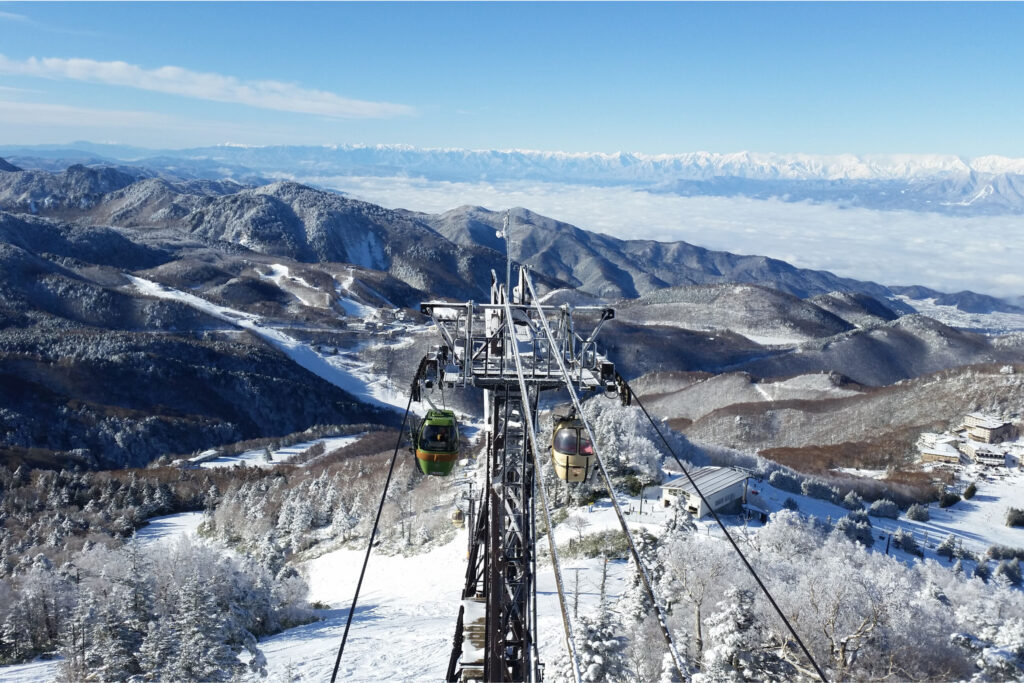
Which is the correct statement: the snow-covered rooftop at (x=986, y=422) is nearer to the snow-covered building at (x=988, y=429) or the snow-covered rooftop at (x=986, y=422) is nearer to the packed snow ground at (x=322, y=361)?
the snow-covered building at (x=988, y=429)

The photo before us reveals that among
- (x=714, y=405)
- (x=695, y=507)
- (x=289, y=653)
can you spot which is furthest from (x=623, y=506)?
(x=714, y=405)

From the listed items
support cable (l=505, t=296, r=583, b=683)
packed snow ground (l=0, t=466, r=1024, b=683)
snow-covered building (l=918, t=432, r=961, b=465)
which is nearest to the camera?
support cable (l=505, t=296, r=583, b=683)

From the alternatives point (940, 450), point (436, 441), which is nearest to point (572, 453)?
point (436, 441)

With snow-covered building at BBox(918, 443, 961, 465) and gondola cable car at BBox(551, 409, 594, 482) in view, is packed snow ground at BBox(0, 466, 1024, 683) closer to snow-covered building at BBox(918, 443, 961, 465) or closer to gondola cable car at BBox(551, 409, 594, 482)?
snow-covered building at BBox(918, 443, 961, 465)

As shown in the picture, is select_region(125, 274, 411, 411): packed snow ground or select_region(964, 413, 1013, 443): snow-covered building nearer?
select_region(964, 413, 1013, 443): snow-covered building

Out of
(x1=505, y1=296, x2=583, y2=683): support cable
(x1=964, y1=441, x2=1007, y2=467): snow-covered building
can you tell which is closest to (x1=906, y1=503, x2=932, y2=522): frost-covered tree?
(x1=964, y1=441, x2=1007, y2=467): snow-covered building

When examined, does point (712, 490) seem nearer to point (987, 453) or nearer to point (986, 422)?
point (987, 453)

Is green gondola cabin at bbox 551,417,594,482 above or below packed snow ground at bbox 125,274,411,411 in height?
above

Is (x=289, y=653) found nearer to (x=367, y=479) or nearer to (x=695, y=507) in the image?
(x=695, y=507)
